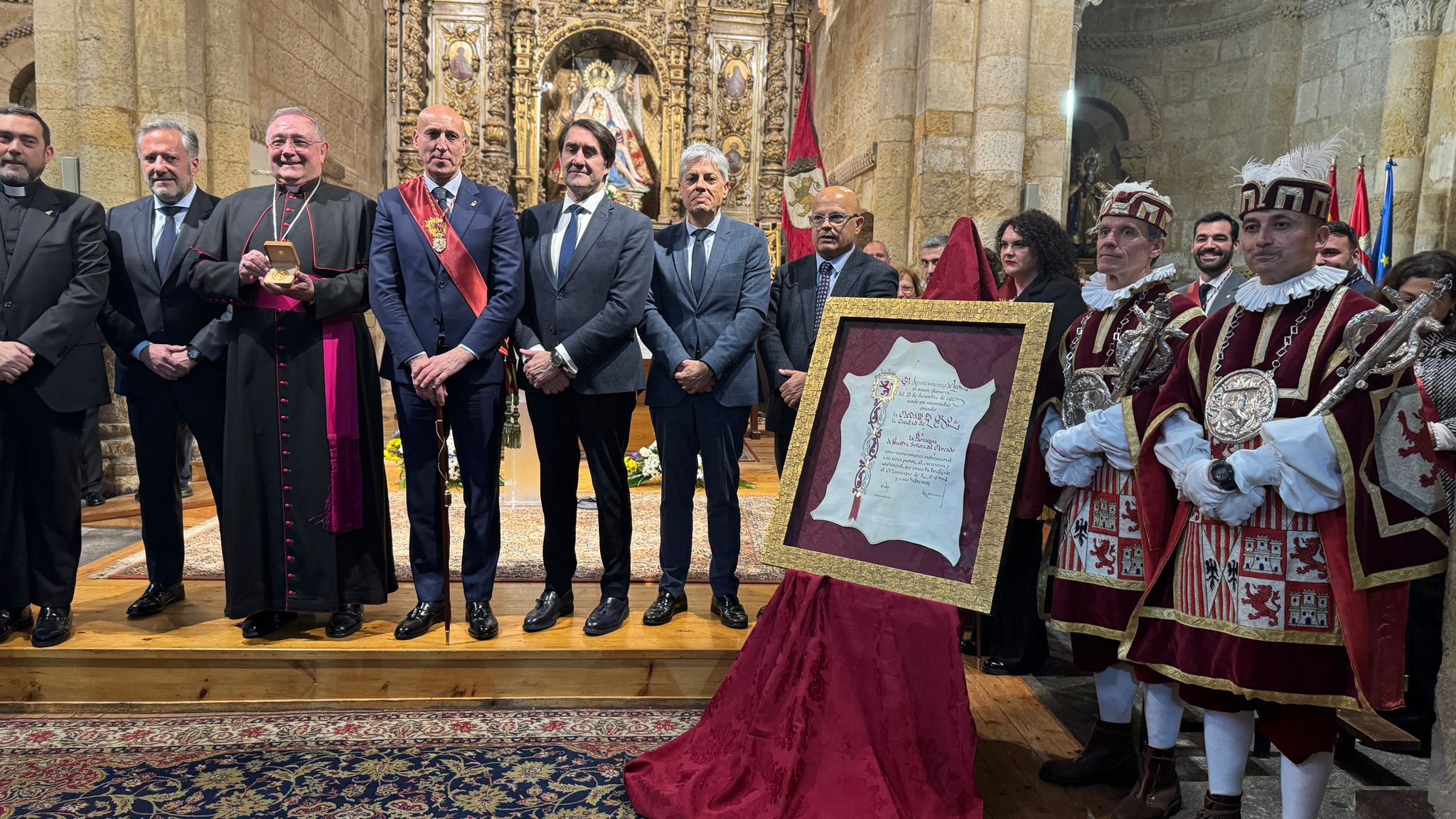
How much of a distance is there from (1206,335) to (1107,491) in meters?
0.49

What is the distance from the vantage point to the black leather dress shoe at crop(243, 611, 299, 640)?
124 inches

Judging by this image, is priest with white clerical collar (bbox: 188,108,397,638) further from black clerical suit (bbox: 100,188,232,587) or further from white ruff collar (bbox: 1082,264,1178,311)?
white ruff collar (bbox: 1082,264,1178,311)

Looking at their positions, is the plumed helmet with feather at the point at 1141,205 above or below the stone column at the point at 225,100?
below

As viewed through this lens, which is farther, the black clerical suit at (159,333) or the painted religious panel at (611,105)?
the painted religious panel at (611,105)

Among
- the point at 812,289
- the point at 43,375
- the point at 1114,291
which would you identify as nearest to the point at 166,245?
the point at 43,375

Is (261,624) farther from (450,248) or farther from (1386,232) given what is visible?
(1386,232)

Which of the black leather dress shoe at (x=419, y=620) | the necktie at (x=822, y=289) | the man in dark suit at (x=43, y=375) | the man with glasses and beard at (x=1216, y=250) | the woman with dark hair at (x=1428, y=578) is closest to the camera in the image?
the woman with dark hair at (x=1428, y=578)

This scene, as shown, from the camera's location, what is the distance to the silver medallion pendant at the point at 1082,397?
2504 mm

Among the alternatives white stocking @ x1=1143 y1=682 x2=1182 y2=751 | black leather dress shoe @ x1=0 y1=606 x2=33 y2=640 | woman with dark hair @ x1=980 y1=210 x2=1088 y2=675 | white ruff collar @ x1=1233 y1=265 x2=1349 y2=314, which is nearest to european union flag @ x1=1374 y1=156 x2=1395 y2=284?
woman with dark hair @ x1=980 y1=210 x2=1088 y2=675

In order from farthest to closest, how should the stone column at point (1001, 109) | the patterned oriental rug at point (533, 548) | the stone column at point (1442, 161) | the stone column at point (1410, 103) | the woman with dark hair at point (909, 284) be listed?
the stone column at point (1410, 103) < the stone column at point (1001, 109) < the stone column at point (1442, 161) < the woman with dark hair at point (909, 284) < the patterned oriental rug at point (533, 548)

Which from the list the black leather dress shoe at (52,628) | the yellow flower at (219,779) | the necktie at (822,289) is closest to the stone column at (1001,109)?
the necktie at (822,289)

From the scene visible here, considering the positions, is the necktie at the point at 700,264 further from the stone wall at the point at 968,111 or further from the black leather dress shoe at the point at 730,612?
the stone wall at the point at 968,111

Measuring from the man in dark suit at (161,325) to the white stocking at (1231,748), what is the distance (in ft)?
10.8

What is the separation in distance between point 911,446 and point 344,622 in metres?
2.16
